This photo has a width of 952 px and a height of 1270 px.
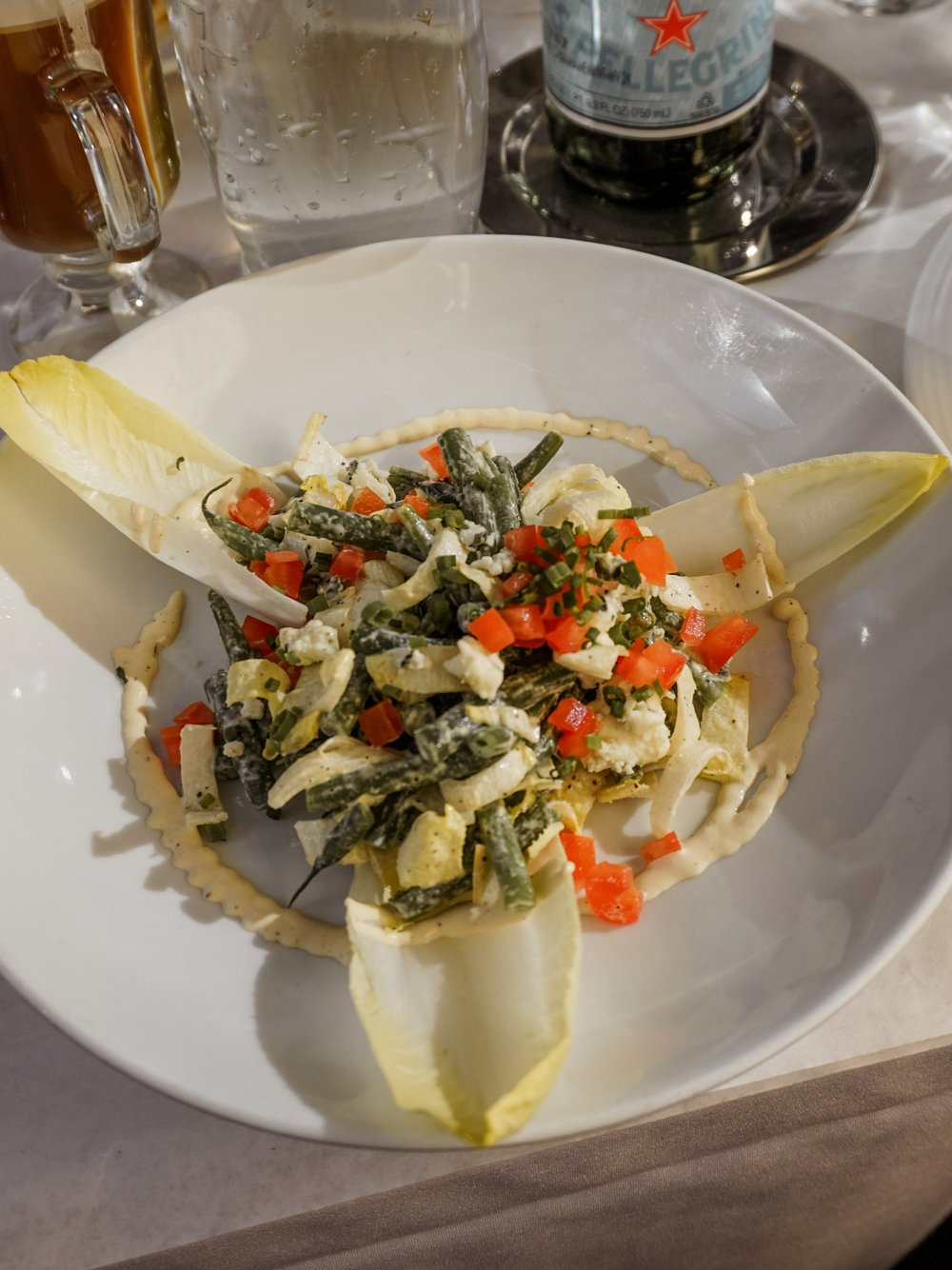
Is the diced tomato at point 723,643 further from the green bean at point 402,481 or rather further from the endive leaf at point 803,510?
the green bean at point 402,481

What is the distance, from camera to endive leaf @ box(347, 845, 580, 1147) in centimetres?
140

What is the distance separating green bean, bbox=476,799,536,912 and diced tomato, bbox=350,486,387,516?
1.92ft

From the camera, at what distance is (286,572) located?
1896 millimetres

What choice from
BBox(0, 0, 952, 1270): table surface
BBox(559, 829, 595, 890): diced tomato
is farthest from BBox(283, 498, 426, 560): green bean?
BBox(0, 0, 952, 1270): table surface

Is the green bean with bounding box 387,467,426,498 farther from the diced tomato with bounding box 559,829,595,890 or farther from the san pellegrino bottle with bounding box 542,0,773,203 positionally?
the san pellegrino bottle with bounding box 542,0,773,203

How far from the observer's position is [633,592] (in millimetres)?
1786

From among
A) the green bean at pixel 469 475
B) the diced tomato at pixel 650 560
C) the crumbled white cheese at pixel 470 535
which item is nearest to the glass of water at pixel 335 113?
the green bean at pixel 469 475

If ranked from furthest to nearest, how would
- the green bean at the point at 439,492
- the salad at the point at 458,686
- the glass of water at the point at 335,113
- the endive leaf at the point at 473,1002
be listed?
the glass of water at the point at 335,113
the green bean at the point at 439,492
the salad at the point at 458,686
the endive leaf at the point at 473,1002

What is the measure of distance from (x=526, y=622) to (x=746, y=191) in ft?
5.23

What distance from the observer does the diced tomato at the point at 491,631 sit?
166 centimetres

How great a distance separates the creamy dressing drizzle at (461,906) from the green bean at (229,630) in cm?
10

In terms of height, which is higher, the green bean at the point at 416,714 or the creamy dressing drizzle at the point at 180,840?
the green bean at the point at 416,714

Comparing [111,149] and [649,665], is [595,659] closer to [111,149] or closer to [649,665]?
[649,665]

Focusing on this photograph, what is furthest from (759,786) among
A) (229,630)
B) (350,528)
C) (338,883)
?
(229,630)
